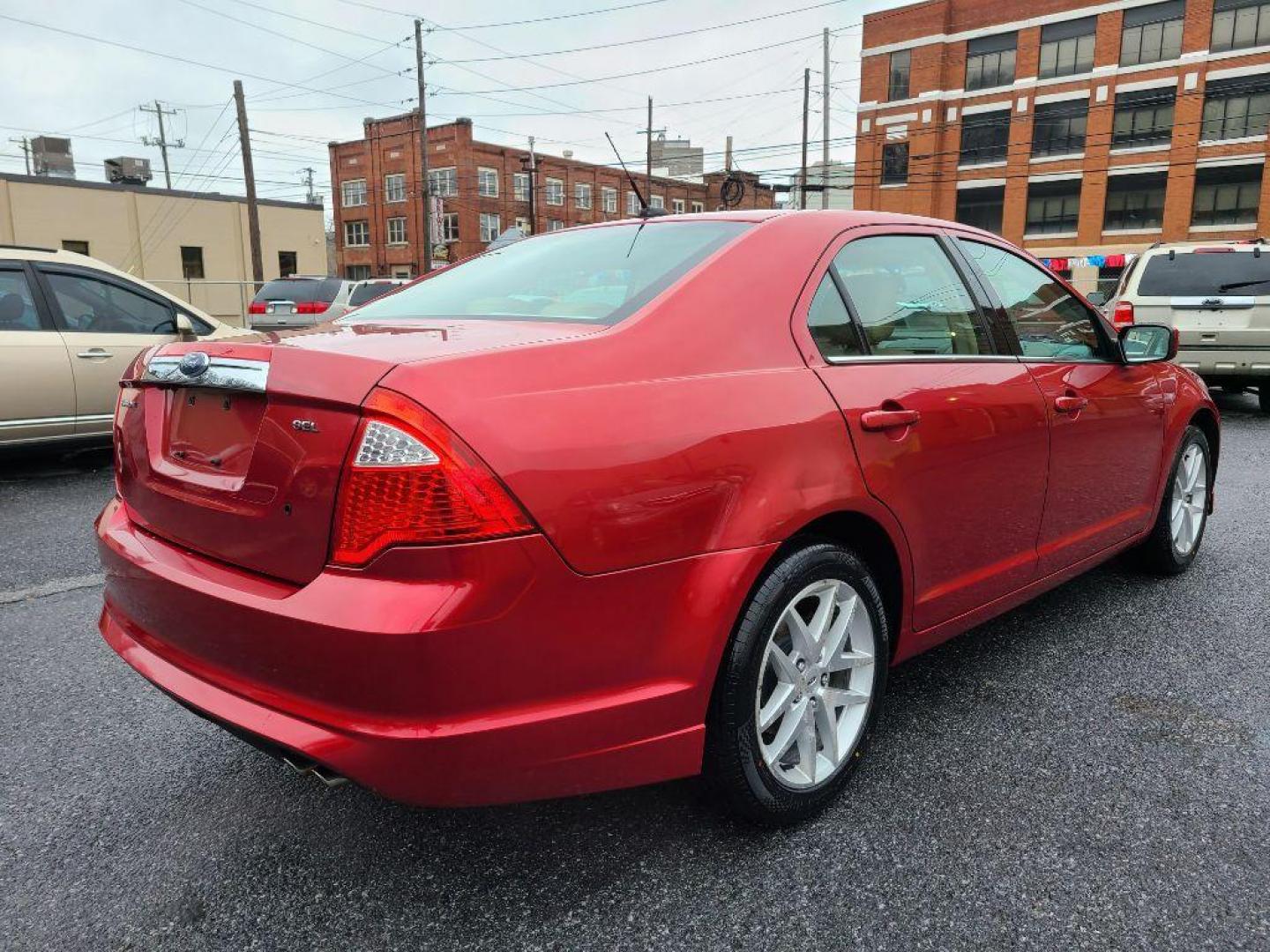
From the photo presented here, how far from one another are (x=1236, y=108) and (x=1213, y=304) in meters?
37.9

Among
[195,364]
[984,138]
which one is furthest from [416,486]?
[984,138]

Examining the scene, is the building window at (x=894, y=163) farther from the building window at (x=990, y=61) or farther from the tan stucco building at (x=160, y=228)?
the tan stucco building at (x=160, y=228)

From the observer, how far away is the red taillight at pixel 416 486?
1.64m

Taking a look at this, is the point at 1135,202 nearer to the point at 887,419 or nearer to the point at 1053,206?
the point at 1053,206

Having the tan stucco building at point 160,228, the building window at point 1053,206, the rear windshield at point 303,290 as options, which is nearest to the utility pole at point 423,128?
the tan stucco building at point 160,228

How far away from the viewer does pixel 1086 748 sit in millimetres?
2664

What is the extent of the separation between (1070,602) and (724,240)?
256 cm

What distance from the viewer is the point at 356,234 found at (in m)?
59.3

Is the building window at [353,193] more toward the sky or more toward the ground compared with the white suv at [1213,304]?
more toward the sky

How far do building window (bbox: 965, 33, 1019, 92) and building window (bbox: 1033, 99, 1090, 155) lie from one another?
→ 257 cm

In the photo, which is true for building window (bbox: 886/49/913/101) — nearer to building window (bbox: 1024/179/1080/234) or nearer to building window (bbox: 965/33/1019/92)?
building window (bbox: 965/33/1019/92)

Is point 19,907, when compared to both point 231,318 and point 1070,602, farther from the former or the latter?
point 231,318

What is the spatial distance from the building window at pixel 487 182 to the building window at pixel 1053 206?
30819mm

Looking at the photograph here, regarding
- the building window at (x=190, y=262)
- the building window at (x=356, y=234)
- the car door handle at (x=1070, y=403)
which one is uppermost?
the building window at (x=356, y=234)
